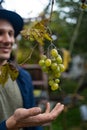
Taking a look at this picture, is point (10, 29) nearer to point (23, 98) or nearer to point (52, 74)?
point (23, 98)

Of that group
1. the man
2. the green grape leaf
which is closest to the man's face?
the man

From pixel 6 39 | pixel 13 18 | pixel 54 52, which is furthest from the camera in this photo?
pixel 13 18

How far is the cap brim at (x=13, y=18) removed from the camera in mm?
2354

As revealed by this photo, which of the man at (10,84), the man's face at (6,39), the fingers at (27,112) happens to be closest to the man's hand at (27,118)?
→ the fingers at (27,112)

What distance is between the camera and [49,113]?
1.70 metres

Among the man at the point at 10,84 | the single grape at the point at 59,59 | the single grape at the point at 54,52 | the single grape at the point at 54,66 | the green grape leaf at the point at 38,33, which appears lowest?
the man at the point at 10,84

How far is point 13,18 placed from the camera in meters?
2.44

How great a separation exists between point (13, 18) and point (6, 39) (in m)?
0.21

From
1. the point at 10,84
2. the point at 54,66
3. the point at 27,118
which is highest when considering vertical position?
the point at 54,66

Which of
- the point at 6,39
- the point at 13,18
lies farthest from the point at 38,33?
the point at 13,18

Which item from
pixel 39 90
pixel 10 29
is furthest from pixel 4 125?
pixel 39 90

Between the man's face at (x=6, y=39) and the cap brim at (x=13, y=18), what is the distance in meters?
0.03

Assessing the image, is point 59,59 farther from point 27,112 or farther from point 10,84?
point 10,84

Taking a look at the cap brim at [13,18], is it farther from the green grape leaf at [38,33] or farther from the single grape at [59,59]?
the single grape at [59,59]
